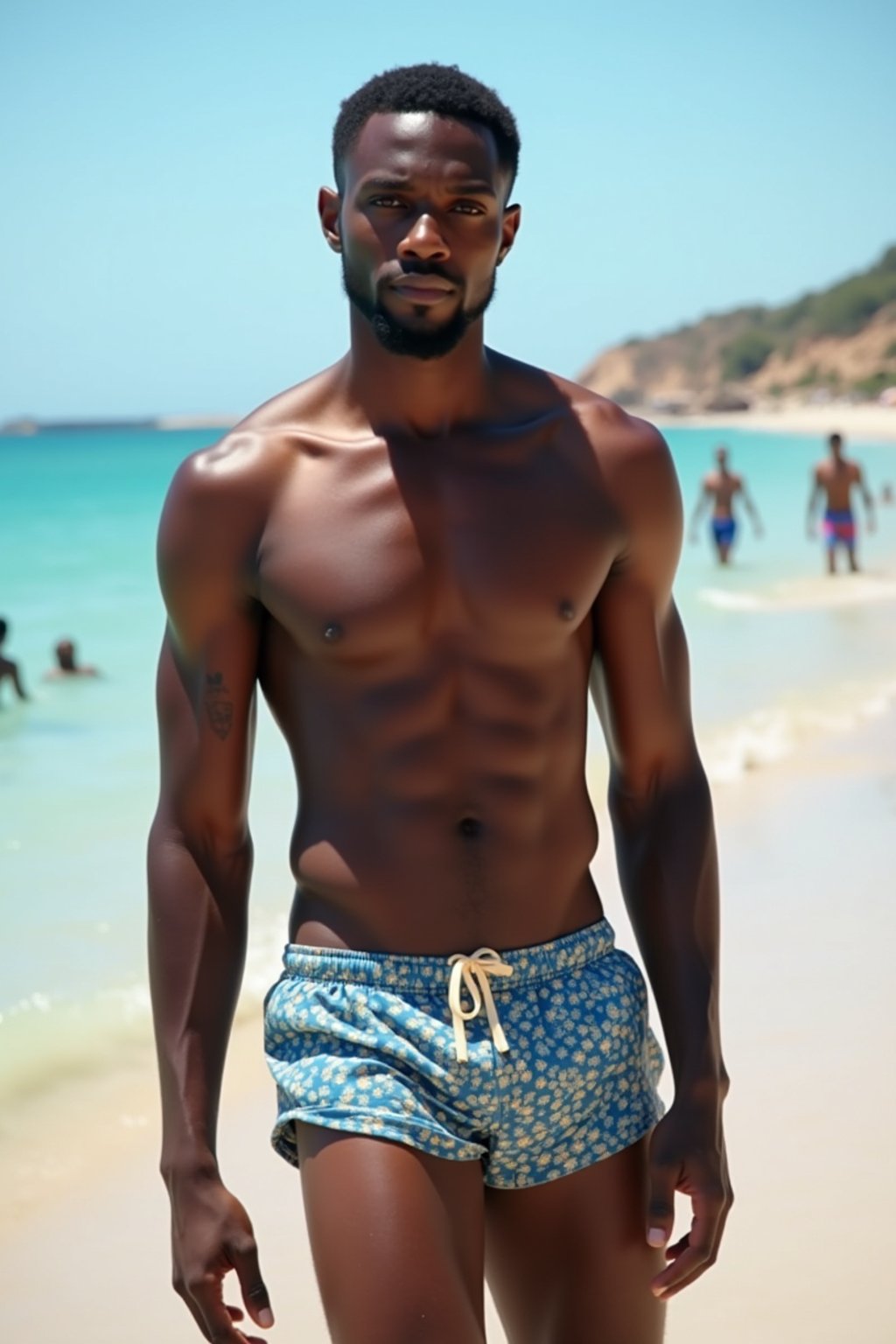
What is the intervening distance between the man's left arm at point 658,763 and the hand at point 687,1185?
0.07 meters

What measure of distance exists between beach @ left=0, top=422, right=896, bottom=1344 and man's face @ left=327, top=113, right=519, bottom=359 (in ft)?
6.84

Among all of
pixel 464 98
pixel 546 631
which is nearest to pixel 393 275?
pixel 464 98

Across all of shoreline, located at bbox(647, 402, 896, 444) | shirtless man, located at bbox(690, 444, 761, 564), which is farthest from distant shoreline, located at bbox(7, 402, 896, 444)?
shirtless man, located at bbox(690, 444, 761, 564)

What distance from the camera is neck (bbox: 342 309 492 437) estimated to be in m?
2.49

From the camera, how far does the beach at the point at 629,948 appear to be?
376 centimetres

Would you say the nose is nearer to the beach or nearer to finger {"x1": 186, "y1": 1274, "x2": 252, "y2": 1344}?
finger {"x1": 186, "y1": 1274, "x2": 252, "y2": 1344}

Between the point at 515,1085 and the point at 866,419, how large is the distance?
199ft

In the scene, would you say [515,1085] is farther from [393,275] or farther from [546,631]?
[393,275]

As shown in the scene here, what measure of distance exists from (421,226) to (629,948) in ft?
12.7

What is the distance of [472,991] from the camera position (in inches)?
91.3

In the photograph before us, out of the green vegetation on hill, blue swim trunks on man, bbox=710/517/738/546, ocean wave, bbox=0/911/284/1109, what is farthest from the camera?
the green vegetation on hill

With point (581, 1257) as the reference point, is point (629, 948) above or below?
below

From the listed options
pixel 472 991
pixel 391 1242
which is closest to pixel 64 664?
pixel 472 991

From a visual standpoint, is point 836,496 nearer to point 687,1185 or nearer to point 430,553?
point 430,553
